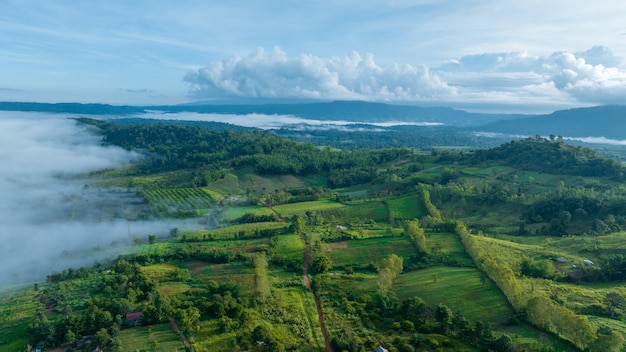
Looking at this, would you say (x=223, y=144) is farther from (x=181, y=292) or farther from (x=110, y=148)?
(x=181, y=292)

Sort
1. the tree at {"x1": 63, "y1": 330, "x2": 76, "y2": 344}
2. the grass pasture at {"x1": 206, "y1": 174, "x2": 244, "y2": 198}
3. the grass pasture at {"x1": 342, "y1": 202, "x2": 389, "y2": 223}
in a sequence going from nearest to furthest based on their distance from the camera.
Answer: the tree at {"x1": 63, "y1": 330, "x2": 76, "y2": 344}
the grass pasture at {"x1": 342, "y1": 202, "x2": 389, "y2": 223}
the grass pasture at {"x1": 206, "y1": 174, "x2": 244, "y2": 198}

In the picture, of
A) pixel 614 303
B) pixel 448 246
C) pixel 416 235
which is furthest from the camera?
pixel 416 235

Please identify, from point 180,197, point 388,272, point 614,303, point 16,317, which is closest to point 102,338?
point 16,317

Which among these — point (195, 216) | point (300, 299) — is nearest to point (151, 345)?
point (300, 299)

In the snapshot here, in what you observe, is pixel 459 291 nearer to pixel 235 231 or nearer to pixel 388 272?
pixel 388 272

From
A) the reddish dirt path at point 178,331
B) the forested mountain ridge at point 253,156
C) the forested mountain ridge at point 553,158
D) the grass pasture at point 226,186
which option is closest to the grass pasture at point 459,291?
the reddish dirt path at point 178,331

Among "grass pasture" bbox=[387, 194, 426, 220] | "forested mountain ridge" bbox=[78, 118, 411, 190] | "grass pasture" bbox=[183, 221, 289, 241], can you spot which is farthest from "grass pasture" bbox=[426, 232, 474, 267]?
"forested mountain ridge" bbox=[78, 118, 411, 190]

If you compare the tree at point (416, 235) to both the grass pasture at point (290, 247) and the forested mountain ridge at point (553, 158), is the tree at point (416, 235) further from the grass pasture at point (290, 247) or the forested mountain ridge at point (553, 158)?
the forested mountain ridge at point (553, 158)

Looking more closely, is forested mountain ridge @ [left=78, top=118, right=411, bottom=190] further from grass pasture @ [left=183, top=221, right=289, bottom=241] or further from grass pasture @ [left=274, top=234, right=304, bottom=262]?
grass pasture @ [left=274, top=234, right=304, bottom=262]
